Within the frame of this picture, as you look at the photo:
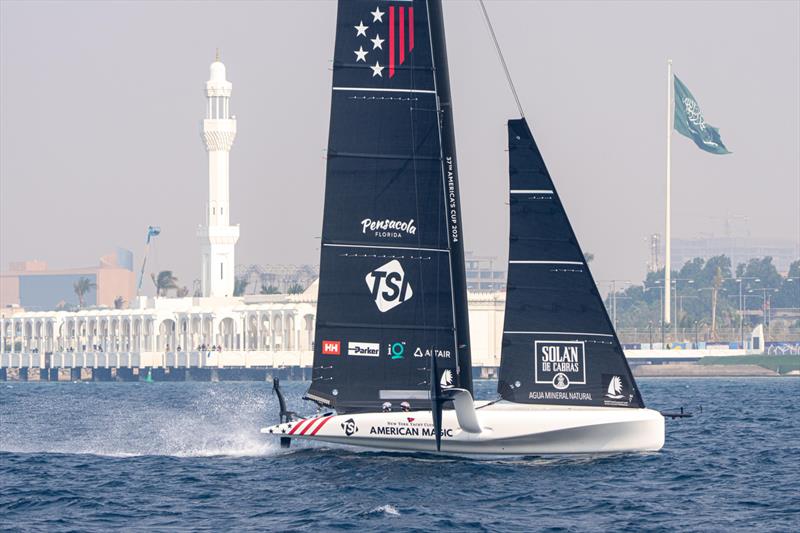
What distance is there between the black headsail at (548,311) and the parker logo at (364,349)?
274 cm

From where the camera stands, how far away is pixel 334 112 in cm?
3145

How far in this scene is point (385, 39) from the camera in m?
31.1

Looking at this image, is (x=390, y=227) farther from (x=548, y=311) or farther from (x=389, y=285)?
(x=548, y=311)

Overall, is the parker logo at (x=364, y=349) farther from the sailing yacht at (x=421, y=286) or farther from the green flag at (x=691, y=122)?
the green flag at (x=691, y=122)

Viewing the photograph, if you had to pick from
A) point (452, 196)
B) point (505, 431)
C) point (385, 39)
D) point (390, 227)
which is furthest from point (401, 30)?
point (505, 431)

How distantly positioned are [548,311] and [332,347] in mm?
4696

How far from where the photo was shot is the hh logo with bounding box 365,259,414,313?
103 feet

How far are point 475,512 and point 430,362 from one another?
20.2ft

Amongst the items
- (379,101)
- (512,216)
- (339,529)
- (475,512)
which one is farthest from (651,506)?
(379,101)

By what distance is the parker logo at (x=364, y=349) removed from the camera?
3153 cm

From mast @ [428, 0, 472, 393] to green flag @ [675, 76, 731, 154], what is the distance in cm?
11050

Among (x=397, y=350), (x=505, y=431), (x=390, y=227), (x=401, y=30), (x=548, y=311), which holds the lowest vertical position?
(x=505, y=431)

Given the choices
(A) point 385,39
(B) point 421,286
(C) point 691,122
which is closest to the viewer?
(A) point 385,39

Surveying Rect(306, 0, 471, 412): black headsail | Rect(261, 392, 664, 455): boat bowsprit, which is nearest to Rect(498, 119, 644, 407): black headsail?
Rect(261, 392, 664, 455): boat bowsprit
